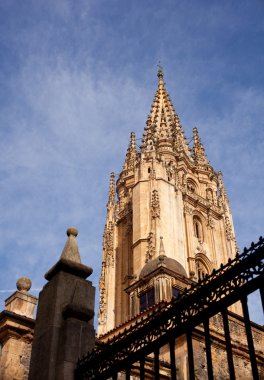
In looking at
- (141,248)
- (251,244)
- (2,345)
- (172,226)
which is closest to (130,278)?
(141,248)

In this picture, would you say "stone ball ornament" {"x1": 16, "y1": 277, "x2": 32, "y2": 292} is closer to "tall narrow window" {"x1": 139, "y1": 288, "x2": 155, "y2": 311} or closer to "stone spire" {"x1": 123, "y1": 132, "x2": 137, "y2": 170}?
"tall narrow window" {"x1": 139, "y1": 288, "x2": 155, "y2": 311}

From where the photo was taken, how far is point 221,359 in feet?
55.0

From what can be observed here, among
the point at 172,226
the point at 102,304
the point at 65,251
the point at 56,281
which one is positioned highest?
the point at 172,226

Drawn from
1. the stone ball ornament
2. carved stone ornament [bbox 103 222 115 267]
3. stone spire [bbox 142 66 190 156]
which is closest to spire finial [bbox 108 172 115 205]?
carved stone ornament [bbox 103 222 115 267]

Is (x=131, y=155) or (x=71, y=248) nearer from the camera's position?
(x=71, y=248)

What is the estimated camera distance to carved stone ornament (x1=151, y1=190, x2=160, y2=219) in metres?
40.5

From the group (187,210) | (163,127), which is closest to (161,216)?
(187,210)

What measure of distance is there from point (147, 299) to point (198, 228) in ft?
75.5

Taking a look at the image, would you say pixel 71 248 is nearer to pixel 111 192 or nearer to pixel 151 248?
pixel 151 248

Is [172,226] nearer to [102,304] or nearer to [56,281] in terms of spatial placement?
[102,304]

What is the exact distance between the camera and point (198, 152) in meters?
58.3

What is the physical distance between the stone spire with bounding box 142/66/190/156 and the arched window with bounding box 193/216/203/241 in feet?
27.1

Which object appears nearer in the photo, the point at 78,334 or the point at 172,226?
the point at 78,334

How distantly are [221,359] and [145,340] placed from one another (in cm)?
1225
